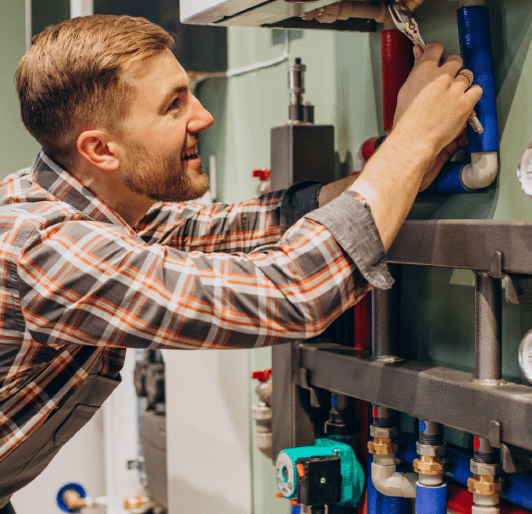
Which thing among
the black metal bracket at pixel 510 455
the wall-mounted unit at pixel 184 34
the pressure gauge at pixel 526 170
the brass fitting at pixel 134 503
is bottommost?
the brass fitting at pixel 134 503

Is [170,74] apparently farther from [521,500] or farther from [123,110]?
[521,500]

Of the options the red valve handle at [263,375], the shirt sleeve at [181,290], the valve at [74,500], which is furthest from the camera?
the valve at [74,500]

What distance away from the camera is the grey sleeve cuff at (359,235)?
0.72 m

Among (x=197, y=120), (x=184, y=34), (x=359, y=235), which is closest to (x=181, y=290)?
(x=359, y=235)

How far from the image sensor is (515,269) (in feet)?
2.37

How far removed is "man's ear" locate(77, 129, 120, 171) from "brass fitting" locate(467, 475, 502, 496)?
1.84 ft

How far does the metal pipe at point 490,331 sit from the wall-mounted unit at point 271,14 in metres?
0.38

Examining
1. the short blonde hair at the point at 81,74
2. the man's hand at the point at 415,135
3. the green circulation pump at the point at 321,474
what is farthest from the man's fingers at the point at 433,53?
the green circulation pump at the point at 321,474

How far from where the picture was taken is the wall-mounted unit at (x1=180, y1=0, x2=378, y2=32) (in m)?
0.90

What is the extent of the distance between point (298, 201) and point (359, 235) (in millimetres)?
338

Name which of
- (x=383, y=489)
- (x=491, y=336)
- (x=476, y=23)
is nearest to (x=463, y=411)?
(x=491, y=336)

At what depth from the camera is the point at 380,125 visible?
106cm

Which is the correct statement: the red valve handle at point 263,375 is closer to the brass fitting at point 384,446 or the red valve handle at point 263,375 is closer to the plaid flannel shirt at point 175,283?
the brass fitting at point 384,446

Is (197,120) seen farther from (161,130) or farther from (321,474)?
(321,474)
